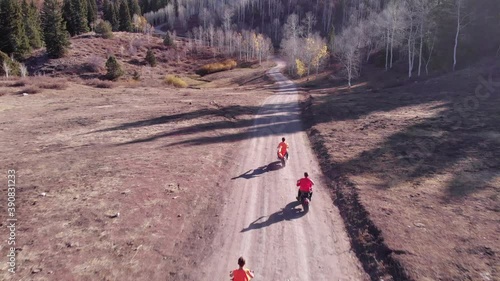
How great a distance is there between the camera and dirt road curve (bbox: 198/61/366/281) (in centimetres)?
1035

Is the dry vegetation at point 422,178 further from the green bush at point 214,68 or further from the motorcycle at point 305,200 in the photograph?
the green bush at point 214,68

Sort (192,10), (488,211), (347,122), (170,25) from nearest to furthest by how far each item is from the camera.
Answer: (488,211), (347,122), (170,25), (192,10)

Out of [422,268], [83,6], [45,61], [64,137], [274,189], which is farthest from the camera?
[83,6]

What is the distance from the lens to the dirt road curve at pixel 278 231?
1035 cm

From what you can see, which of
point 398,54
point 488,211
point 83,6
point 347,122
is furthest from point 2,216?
point 83,6

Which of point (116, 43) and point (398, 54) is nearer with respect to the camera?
point (398, 54)

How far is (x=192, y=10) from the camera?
534 ft

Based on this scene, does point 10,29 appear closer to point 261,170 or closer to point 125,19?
point 125,19

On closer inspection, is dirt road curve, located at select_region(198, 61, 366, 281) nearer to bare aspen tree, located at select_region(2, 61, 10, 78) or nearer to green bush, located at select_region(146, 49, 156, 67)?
bare aspen tree, located at select_region(2, 61, 10, 78)

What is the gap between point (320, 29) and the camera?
13250 cm

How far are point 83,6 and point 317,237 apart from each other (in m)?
114

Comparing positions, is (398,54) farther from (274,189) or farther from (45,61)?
(45,61)

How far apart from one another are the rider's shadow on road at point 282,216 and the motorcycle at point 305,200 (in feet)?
0.77

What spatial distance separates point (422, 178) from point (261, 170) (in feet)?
28.6
